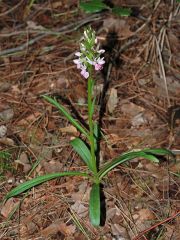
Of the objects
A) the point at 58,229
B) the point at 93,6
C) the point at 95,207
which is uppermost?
the point at 93,6

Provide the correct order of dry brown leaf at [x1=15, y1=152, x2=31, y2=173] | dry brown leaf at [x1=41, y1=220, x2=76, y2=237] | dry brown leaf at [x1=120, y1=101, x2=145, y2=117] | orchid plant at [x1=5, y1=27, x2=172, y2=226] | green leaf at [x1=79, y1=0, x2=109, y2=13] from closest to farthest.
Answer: orchid plant at [x1=5, y1=27, x2=172, y2=226]
dry brown leaf at [x1=41, y1=220, x2=76, y2=237]
green leaf at [x1=79, y1=0, x2=109, y2=13]
dry brown leaf at [x1=15, y1=152, x2=31, y2=173]
dry brown leaf at [x1=120, y1=101, x2=145, y2=117]

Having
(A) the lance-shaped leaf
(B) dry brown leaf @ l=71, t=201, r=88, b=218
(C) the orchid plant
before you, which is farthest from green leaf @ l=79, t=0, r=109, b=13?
(B) dry brown leaf @ l=71, t=201, r=88, b=218

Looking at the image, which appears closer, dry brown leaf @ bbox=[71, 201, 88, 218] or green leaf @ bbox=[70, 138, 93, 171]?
dry brown leaf @ bbox=[71, 201, 88, 218]

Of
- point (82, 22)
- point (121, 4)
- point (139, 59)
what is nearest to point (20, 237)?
point (139, 59)

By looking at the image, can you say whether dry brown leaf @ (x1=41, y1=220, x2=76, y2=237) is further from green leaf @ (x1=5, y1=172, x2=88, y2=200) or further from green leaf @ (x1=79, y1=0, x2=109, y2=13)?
green leaf @ (x1=79, y1=0, x2=109, y2=13)

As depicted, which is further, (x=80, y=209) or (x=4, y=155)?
(x=4, y=155)

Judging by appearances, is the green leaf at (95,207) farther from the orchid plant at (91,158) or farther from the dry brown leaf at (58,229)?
the dry brown leaf at (58,229)

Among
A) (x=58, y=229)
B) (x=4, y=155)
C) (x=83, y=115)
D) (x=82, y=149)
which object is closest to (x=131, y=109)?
(x=83, y=115)

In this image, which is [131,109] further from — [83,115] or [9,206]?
[9,206]

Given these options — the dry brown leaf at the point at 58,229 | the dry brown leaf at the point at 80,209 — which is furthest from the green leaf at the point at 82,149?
the dry brown leaf at the point at 58,229
